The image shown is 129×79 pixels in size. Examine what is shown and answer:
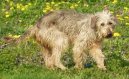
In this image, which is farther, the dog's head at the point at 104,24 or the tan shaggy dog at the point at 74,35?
the tan shaggy dog at the point at 74,35

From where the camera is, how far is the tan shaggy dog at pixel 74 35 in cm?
1188

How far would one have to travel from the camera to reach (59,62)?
12008 millimetres

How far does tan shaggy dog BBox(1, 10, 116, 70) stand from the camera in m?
11.9

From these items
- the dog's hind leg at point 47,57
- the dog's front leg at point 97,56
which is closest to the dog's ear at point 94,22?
the dog's front leg at point 97,56

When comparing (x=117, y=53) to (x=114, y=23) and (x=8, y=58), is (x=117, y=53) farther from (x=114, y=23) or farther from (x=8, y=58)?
(x=8, y=58)

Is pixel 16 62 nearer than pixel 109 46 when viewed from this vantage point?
Yes

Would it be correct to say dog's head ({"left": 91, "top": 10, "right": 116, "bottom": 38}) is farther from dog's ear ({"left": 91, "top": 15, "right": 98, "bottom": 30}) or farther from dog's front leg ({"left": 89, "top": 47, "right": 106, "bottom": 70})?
dog's front leg ({"left": 89, "top": 47, "right": 106, "bottom": 70})

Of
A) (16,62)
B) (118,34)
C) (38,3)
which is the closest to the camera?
(16,62)

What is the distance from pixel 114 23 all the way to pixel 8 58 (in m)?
2.57

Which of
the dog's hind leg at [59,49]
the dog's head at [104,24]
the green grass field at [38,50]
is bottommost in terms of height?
the green grass field at [38,50]

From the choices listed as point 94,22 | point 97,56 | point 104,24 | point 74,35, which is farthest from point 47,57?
point 104,24

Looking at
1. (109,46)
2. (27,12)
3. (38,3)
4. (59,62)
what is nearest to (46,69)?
(59,62)

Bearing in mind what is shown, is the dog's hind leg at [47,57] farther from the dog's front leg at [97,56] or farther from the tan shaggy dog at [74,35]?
the dog's front leg at [97,56]

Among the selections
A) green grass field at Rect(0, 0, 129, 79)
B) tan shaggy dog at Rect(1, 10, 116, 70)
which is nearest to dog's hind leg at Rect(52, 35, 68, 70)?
tan shaggy dog at Rect(1, 10, 116, 70)
